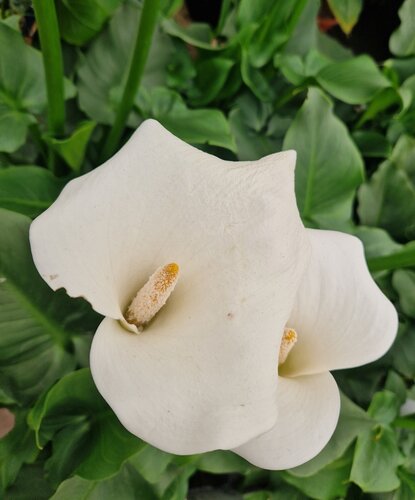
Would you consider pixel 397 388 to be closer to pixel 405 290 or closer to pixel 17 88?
pixel 405 290

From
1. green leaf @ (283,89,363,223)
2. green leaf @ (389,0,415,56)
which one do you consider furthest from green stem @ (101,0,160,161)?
green leaf @ (389,0,415,56)

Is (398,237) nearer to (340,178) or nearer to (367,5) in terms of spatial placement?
(340,178)

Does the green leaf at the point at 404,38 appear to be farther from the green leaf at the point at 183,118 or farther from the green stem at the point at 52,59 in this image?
the green stem at the point at 52,59

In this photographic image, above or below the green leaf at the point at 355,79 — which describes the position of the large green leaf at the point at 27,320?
below

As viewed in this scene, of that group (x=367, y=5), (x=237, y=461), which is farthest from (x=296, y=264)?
(x=367, y=5)

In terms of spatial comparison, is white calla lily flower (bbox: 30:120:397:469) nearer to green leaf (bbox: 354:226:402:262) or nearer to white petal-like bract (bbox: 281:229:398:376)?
white petal-like bract (bbox: 281:229:398:376)

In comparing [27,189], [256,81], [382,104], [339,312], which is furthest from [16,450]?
[382,104]

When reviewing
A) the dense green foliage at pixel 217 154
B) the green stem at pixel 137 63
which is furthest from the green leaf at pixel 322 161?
the green stem at pixel 137 63
